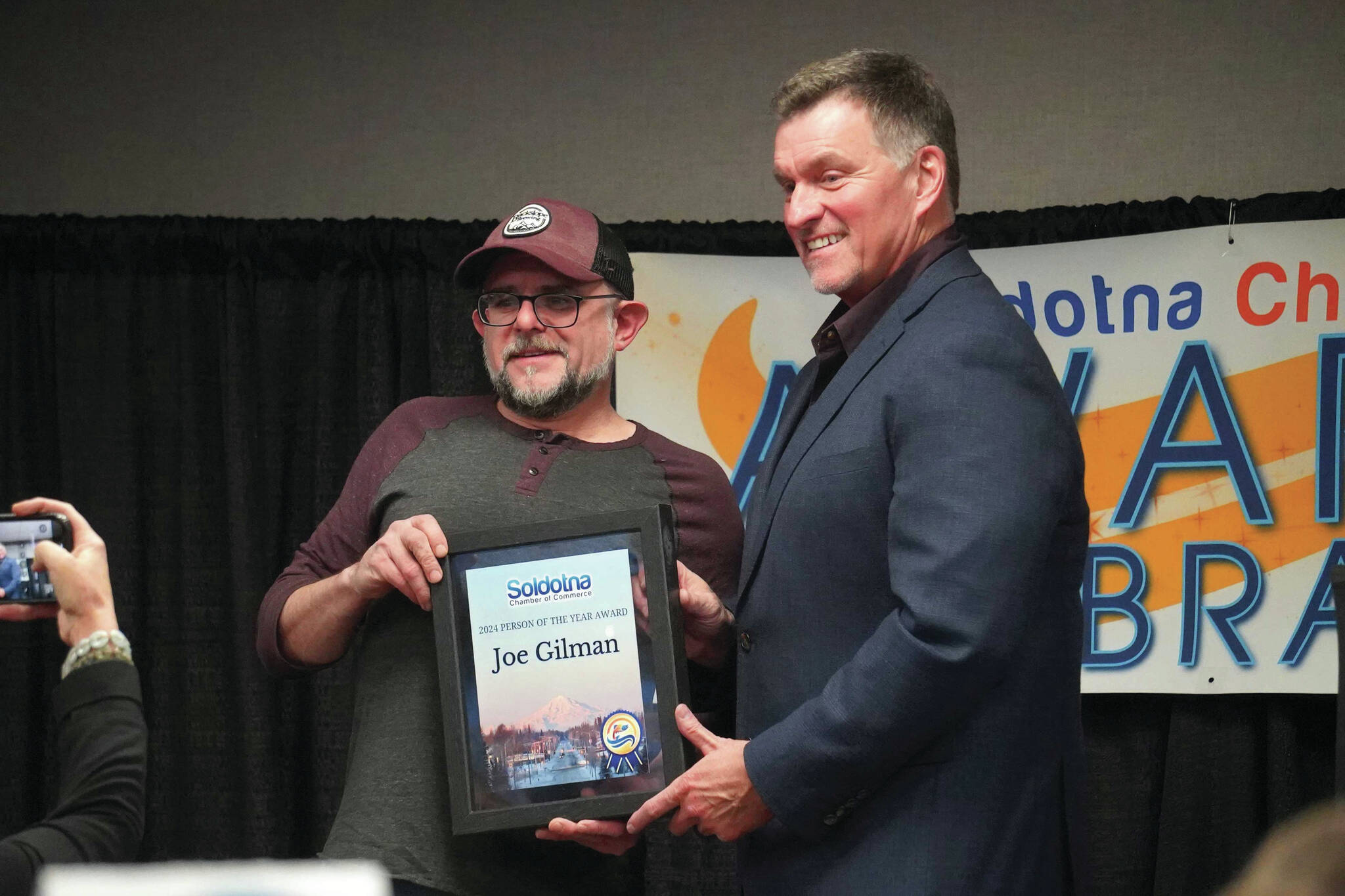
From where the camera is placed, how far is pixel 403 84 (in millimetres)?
3701

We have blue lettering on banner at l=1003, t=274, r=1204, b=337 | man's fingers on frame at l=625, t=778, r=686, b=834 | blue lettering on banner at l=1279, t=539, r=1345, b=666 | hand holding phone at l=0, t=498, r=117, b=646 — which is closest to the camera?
hand holding phone at l=0, t=498, r=117, b=646

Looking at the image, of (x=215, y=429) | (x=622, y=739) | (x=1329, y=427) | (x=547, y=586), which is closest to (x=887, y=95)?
(x=547, y=586)

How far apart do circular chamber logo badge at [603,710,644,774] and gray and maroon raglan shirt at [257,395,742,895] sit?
213 mm

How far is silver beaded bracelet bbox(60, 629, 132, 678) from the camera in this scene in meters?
1.19

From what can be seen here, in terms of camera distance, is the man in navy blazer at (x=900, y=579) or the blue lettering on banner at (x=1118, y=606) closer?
the man in navy blazer at (x=900, y=579)

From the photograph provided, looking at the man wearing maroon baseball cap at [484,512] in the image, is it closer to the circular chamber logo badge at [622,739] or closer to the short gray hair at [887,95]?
the circular chamber logo badge at [622,739]

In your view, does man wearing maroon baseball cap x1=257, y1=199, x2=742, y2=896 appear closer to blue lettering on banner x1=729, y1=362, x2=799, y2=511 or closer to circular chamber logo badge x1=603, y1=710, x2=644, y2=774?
circular chamber logo badge x1=603, y1=710, x2=644, y2=774

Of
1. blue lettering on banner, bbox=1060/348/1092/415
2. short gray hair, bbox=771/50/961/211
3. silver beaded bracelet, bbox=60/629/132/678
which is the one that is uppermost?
short gray hair, bbox=771/50/961/211

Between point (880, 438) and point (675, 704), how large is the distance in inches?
16.5

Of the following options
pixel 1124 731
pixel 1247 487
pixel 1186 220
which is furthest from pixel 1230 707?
pixel 1186 220

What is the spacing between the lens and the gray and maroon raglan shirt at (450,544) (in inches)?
71.8

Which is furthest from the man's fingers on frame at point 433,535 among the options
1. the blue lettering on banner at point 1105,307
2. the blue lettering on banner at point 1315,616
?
the blue lettering on banner at point 1315,616

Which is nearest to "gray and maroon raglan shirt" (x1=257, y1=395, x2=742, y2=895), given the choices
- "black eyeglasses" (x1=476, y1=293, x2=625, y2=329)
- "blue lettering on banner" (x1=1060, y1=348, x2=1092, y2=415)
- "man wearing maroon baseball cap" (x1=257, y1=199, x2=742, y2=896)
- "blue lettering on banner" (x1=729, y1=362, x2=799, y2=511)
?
"man wearing maroon baseball cap" (x1=257, y1=199, x2=742, y2=896)

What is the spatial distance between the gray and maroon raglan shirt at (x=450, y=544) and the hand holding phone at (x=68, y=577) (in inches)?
23.5
